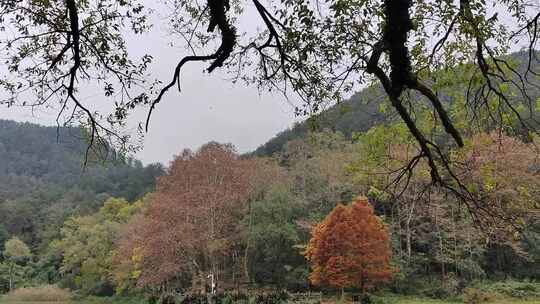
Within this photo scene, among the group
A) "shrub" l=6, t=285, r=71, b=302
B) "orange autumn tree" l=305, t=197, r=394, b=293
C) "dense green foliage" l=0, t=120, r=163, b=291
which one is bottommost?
"shrub" l=6, t=285, r=71, b=302

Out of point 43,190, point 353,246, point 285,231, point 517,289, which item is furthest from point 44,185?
point 517,289

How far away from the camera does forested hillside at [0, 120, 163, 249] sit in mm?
54438

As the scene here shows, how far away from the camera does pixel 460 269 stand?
929 inches

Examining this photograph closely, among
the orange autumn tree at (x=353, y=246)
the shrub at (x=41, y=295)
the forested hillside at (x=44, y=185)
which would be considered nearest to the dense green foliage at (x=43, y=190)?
the forested hillside at (x=44, y=185)

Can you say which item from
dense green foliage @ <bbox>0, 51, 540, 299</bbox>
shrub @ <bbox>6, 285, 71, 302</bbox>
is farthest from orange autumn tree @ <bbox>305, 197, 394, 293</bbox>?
shrub @ <bbox>6, 285, 71, 302</bbox>

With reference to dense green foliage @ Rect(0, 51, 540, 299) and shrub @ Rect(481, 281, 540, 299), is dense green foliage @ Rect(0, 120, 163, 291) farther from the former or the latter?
shrub @ Rect(481, 281, 540, 299)

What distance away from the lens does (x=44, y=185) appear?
77.6 metres

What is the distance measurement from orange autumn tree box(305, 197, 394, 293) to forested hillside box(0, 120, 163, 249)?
472 inches

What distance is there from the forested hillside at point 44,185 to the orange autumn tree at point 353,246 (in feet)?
39.3

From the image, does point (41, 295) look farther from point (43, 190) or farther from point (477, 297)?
point (43, 190)

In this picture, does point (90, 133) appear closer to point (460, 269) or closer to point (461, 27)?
point (461, 27)

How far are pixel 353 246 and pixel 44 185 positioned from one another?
68537 millimetres

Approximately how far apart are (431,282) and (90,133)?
21.7m

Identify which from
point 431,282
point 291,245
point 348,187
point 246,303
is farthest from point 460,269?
point 246,303
